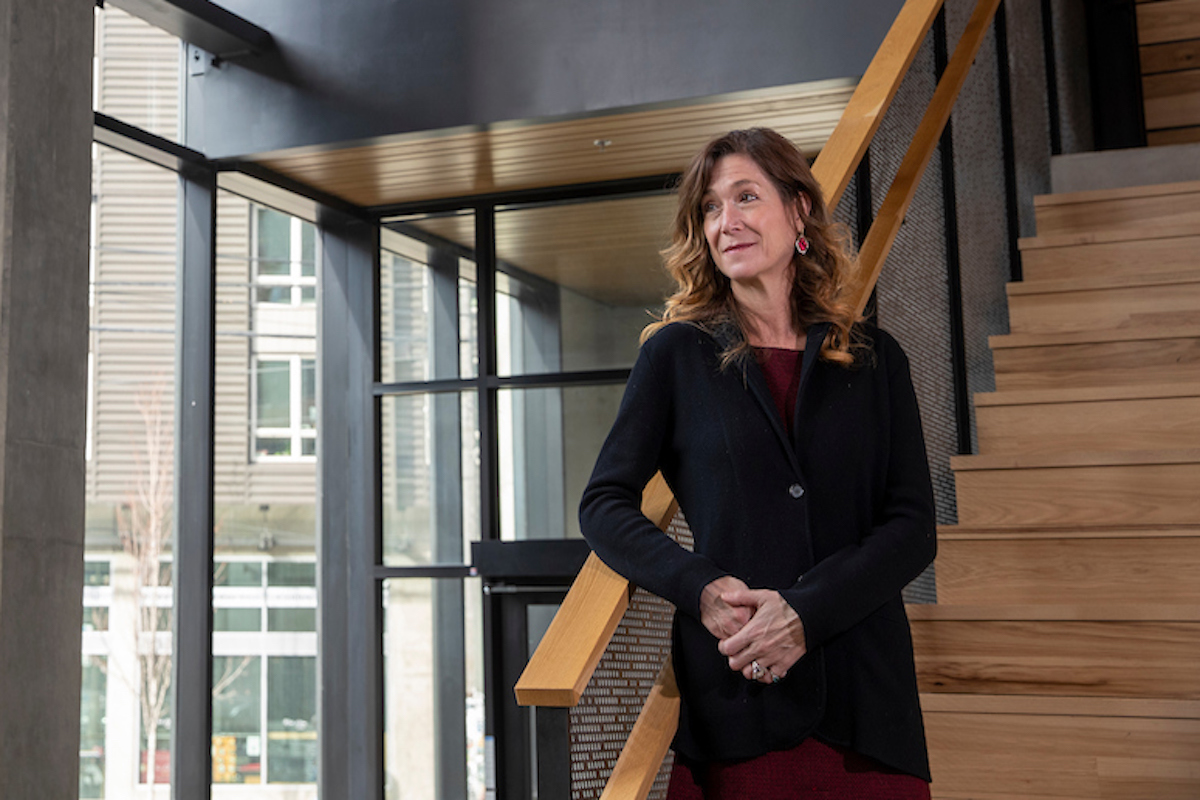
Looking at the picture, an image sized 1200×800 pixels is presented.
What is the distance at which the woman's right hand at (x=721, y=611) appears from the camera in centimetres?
133

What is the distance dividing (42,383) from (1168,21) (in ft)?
18.7

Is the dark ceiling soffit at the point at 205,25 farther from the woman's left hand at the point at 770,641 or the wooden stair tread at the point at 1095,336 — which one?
Result: the woman's left hand at the point at 770,641

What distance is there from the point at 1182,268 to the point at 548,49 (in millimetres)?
2630

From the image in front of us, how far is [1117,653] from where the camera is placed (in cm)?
216

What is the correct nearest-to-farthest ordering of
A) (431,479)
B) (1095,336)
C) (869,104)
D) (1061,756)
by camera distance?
(1061,756), (869,104), (1095,336), (431,479)

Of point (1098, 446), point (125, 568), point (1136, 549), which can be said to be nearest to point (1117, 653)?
point (1136, 549)

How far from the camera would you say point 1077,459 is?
2.57 m

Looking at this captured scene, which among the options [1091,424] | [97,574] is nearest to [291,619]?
[97,574]

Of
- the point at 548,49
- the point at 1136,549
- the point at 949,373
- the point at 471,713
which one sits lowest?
the point at 471,713

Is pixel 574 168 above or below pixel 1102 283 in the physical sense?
above

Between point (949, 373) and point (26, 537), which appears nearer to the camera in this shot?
point (949, 373)

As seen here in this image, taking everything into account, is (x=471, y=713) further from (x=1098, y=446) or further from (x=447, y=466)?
(x=1098, y=446)

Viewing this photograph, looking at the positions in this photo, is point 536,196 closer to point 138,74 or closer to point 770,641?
point 138,74

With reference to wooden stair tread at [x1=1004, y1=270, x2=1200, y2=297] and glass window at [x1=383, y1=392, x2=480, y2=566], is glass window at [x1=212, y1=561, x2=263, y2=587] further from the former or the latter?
wooden stair tread at [x1=1004, y1=270, x2=1200, y2=297]
